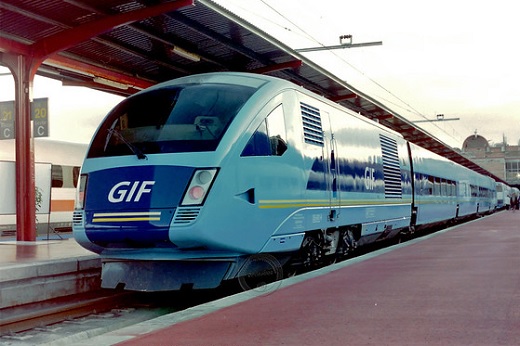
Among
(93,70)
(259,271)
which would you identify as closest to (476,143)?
(93,70)

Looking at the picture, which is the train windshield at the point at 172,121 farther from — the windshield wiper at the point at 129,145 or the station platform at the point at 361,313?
the station platform at the point at 361,313

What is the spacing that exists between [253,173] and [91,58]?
7.43 meters

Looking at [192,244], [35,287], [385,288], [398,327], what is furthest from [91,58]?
[398,327]

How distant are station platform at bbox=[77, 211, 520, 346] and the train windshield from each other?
77.7 inches

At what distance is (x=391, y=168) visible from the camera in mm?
14516

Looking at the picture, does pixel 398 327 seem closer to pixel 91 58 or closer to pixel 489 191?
pixel 91 58

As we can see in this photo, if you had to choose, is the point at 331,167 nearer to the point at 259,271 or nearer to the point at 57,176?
the point at 259,271

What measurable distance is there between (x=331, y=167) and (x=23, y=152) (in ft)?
21.4

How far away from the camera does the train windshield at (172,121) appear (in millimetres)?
7430

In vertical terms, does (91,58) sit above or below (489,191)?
above

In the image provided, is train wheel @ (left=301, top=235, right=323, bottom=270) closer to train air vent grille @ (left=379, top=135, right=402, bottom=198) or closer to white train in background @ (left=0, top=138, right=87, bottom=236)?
train air vent grille @ (left=379, top=135, right=402, bottom=198)

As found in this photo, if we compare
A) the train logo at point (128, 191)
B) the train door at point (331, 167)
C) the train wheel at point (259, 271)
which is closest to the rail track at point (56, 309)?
the train logo at point (128, 191)

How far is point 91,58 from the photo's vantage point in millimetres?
13484

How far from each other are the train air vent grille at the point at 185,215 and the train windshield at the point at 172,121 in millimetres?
749
